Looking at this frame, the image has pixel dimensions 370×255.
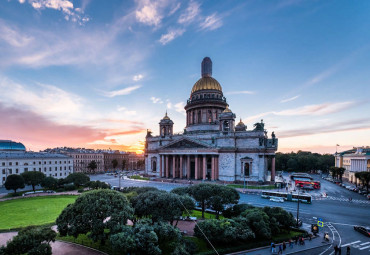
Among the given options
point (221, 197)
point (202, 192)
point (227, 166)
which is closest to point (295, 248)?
point (221, 197)

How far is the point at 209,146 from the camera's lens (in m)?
66.2

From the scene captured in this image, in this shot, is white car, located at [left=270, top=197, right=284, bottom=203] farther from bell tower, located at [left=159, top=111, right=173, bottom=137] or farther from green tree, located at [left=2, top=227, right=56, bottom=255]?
bell tower, located at [left=159, top=111, right=173, bottom=137]

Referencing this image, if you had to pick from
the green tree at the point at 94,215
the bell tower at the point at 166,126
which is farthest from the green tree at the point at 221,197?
the bell tower at the point at 166,126

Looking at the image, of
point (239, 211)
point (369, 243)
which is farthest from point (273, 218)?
point (369, 243)

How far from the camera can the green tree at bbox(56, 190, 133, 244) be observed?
19281 millimetres

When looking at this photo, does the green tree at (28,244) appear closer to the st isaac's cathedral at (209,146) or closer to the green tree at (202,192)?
the green tree at (202,192)

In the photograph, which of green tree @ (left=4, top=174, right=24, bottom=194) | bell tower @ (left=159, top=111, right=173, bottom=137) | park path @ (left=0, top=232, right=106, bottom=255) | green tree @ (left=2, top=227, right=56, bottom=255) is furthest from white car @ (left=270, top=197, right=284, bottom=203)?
green tree @ (left=4, top=174, right=24, bottom=194)

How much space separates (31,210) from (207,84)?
67744mm

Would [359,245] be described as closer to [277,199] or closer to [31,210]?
[277,199]

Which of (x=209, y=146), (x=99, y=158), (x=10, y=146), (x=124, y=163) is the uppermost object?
(x=209, y=146)

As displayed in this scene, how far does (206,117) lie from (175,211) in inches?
2367

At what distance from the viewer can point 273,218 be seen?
25.2m

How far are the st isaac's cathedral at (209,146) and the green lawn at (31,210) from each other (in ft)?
121

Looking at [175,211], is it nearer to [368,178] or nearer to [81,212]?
[81,212]
